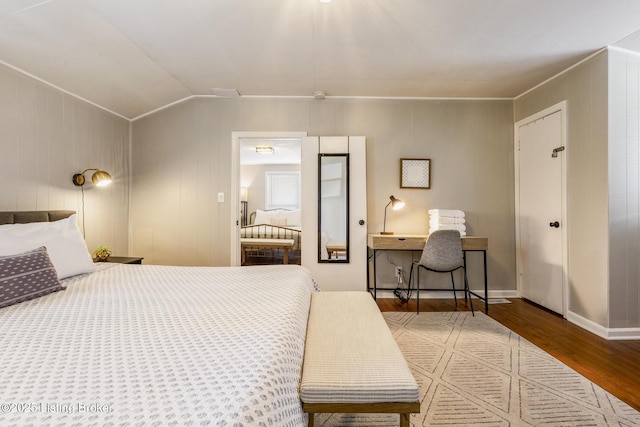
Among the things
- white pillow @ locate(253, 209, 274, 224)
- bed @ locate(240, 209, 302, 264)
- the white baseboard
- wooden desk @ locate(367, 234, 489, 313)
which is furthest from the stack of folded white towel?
white pillow @ locate(253, 209, 274, 224)

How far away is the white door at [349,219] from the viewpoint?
3373 millimetres

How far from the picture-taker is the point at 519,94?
3414 millimetres

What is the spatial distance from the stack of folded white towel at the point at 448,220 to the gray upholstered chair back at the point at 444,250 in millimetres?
363

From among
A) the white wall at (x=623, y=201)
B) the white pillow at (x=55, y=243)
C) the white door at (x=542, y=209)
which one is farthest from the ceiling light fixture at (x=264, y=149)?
the white wall at (x=623, y=201)

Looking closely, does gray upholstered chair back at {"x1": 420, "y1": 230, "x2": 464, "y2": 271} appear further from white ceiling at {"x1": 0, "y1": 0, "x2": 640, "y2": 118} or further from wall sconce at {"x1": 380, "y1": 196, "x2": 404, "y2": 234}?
white ceiling at {"x1": 0, "y1": 0, "x2": 640, "y2": 118}

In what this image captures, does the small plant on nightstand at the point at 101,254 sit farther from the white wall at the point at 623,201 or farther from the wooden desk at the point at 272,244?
the white wall at the point at 623,201

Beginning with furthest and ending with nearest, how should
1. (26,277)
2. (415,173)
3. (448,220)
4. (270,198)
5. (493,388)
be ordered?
(270,198) → (415,173) → (448,220) → (493,388) → (26,277)

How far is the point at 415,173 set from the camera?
349 centimetres

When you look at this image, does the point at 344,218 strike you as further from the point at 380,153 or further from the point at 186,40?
the point at 186,40

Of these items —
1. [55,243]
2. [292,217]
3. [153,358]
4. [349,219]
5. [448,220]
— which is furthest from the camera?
[292,217]

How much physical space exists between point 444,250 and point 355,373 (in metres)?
2.14

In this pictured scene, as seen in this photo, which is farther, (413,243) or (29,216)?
(413,243)

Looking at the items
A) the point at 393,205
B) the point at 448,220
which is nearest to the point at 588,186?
the point at 448,220

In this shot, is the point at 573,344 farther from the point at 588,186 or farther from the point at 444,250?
the point at 588,186
